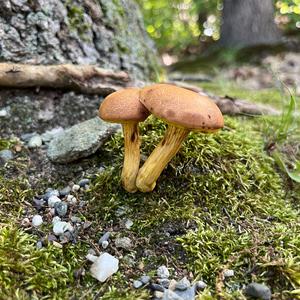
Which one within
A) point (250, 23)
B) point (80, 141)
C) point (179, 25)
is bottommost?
point (179, 25)

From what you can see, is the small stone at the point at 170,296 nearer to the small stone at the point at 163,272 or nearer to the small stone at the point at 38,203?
the small stone at the point at 163,272

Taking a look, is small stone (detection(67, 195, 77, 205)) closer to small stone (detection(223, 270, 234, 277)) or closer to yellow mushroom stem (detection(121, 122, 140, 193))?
yellow mushroom stem (detection(121, 122, 140, 193))

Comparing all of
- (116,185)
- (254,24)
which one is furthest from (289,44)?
(116,185)

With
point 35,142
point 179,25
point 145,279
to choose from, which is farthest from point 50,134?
point 179,25

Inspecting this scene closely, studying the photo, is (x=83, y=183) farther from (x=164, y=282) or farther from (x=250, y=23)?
A: (x=250, y=23)

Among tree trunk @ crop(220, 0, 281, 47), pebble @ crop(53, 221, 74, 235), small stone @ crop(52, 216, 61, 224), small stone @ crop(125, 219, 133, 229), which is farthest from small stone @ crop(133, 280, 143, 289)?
tree trunk @ crop(220, 0, 281, 47)
